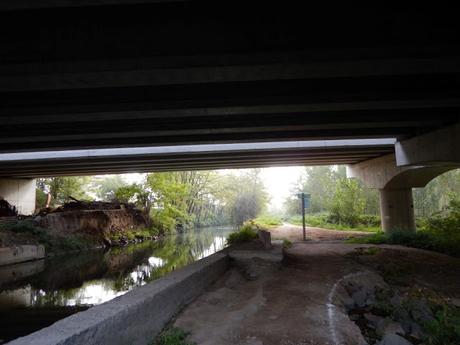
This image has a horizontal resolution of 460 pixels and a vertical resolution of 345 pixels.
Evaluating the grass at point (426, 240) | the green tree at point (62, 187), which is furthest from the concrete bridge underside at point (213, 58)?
the green tree at point (62, 187)

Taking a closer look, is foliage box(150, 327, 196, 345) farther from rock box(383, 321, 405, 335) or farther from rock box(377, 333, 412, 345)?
rock box(383, 321, 405, 335)

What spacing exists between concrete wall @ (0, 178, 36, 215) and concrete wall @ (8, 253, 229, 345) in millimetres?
22639

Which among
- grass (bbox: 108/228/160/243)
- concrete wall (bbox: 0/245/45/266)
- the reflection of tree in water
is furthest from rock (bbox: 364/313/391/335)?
grass (bbox: 108/228/160/243)

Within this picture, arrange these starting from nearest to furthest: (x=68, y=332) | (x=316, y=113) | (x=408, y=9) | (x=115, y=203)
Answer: (x=68, y=332)
(x=408, y=9)
(x=316, y=113)
(x=115, y=203)

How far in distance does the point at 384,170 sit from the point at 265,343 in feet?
50.3

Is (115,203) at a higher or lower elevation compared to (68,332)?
higher

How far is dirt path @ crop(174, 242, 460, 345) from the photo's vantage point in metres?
4.58

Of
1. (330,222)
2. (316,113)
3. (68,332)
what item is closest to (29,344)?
(68,332)

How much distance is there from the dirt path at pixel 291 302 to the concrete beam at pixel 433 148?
3.11m

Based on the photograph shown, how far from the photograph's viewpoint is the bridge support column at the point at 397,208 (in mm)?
18016

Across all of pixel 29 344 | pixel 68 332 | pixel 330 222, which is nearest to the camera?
pixel 29 344

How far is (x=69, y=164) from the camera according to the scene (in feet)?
59.2

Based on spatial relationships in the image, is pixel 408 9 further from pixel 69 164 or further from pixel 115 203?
pixel 115 203

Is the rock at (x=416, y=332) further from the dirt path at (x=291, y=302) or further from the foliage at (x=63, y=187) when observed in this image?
the foliage at (x=63, y=187)
